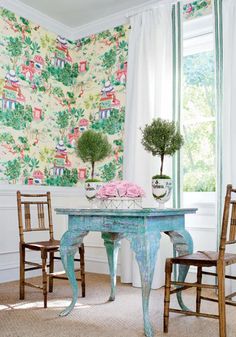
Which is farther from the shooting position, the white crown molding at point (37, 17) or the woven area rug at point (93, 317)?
the white crown molding at point (37, 17)

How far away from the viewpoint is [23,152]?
13.8 ft

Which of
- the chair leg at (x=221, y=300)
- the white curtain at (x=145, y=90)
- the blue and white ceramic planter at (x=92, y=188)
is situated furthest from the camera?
the white curtain at (x=145, y=90)

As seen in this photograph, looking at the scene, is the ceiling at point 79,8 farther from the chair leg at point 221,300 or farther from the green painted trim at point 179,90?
the chair leg at point 221,300

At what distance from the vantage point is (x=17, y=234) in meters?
4.01

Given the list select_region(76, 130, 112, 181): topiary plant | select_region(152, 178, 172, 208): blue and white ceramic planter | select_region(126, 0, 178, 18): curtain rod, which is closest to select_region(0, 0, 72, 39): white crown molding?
select_region(126, 0, 178, 18): curtain rod

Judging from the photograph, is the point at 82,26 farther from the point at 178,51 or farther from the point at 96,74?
the point at 178,51

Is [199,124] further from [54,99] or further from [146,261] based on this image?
[146,261]

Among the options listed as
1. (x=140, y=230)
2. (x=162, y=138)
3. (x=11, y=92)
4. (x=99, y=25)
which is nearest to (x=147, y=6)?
(x=99, y=25)

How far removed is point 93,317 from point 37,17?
3389 millimetres

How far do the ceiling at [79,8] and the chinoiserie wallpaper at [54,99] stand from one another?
207 millimetres

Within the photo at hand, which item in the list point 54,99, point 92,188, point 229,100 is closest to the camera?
point 92,188

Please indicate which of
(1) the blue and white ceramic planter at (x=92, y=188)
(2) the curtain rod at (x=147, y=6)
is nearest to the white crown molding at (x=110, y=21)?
(2) the curtain rod at (x=147, y=6)

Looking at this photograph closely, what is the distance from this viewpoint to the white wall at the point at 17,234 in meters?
3.88

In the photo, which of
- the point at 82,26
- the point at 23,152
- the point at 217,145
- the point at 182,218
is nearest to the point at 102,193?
the point at 182,218
